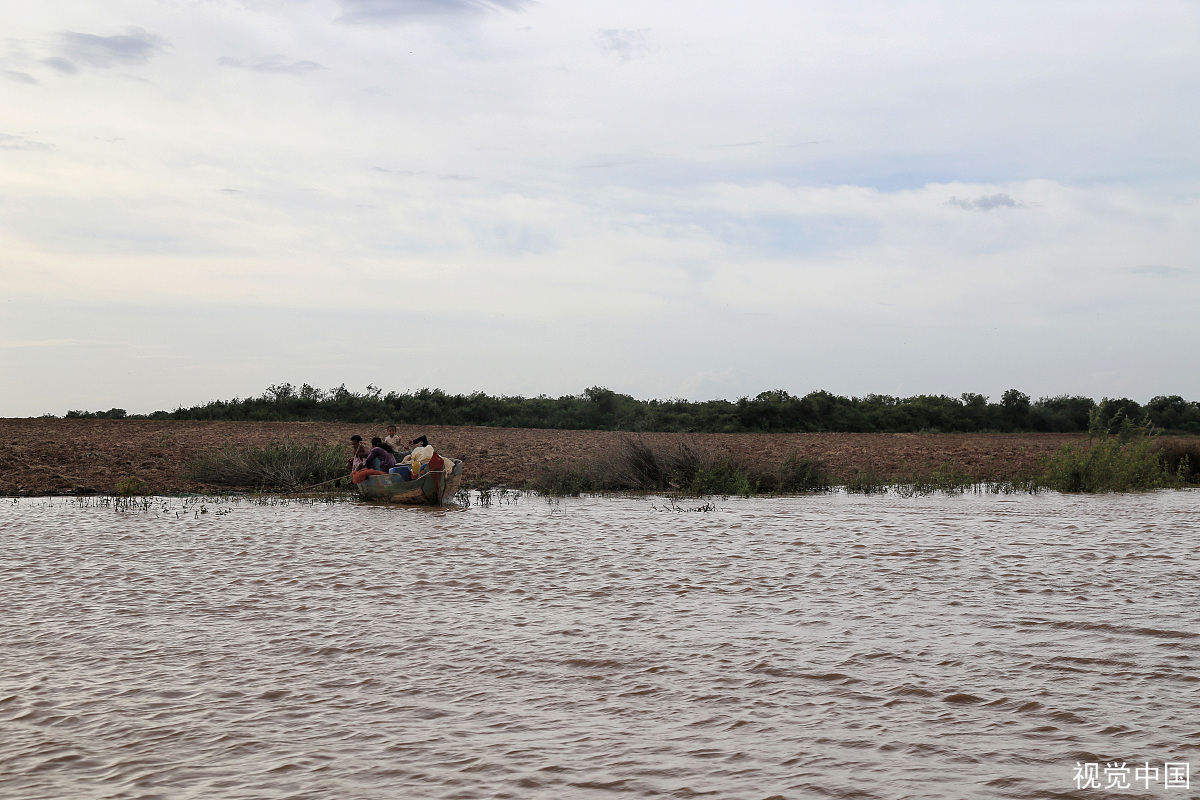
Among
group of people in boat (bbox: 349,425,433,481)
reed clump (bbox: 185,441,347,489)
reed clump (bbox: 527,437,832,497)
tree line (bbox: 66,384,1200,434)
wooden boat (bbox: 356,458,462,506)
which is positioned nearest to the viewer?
wooden boat (bbox: 356,458,462,506)

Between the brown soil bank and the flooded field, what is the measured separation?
12.9m

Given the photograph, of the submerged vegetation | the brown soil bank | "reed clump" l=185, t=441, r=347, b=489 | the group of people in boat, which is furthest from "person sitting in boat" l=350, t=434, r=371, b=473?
the submerged vegetation

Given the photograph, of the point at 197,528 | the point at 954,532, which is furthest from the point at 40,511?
the point at 954,532

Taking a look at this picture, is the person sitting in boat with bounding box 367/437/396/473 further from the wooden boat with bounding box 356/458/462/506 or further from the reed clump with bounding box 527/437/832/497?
the reed clump with bounding box 527/437/832/497

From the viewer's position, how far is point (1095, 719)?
537 centimetres

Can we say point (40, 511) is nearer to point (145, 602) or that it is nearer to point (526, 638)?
point (145, 602)

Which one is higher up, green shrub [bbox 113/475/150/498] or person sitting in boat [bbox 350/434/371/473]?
person sitting in boat [bbox 350/434/371/473]

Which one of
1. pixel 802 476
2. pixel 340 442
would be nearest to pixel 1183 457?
pixel 802 476

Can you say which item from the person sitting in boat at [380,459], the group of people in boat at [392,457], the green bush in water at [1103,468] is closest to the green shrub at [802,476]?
the green bush in water at [1103,468]

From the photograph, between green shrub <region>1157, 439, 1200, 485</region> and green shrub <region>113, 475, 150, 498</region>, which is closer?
green shrub <region>113, 475, 150, 498</region>

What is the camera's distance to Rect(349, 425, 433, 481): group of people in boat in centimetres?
2053

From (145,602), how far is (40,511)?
442 inches

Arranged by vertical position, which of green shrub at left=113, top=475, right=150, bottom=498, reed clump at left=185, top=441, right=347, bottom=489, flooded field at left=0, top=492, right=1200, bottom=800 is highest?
reed clump at left=185, top=441, right=347, bottom=489

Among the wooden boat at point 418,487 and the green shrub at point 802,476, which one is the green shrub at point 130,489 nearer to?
the wooden boat at point 418,487
